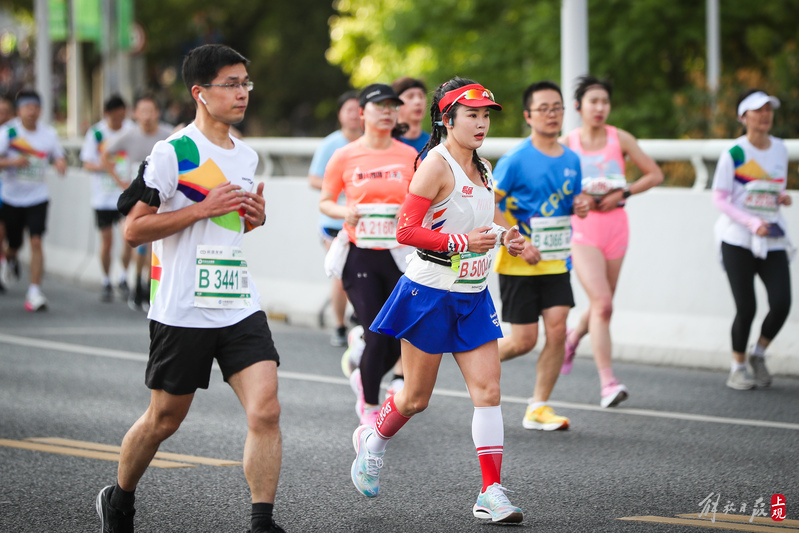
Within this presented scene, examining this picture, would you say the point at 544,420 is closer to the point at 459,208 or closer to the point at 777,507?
the point at 777,507

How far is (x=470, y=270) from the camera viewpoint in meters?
5.24

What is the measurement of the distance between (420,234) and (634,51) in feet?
46.4

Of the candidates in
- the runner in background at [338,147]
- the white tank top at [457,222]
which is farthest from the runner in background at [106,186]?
the white tank top at [457,222]

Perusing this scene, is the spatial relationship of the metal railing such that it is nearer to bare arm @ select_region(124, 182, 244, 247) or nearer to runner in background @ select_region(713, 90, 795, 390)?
runner in background @ select_region(713, 90, 795, 390)

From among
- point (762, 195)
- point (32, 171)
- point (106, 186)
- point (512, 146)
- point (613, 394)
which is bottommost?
point (613, 394)

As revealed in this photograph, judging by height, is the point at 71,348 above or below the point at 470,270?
below

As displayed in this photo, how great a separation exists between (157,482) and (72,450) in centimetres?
88

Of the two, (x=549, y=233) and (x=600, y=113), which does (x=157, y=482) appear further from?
(x=600, y=113)

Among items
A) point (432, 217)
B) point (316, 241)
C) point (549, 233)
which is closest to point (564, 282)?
point (549, 233)

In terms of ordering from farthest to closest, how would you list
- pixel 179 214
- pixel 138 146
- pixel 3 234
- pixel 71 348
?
1. pixel 3 234
2. pixel 138 146
3. pixel 71 348
4. pixel 179 214

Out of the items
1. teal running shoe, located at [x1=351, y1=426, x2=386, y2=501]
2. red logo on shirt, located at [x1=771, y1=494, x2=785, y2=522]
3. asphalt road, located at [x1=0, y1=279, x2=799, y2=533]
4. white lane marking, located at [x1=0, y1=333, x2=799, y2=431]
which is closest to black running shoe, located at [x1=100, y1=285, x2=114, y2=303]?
white lane marking, located at [x1=0, y1=333, x2=799, y2=431]

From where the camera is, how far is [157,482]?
5801mm

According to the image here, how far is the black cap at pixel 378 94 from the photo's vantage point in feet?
23.4

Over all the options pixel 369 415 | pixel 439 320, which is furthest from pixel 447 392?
pixel 439 320
